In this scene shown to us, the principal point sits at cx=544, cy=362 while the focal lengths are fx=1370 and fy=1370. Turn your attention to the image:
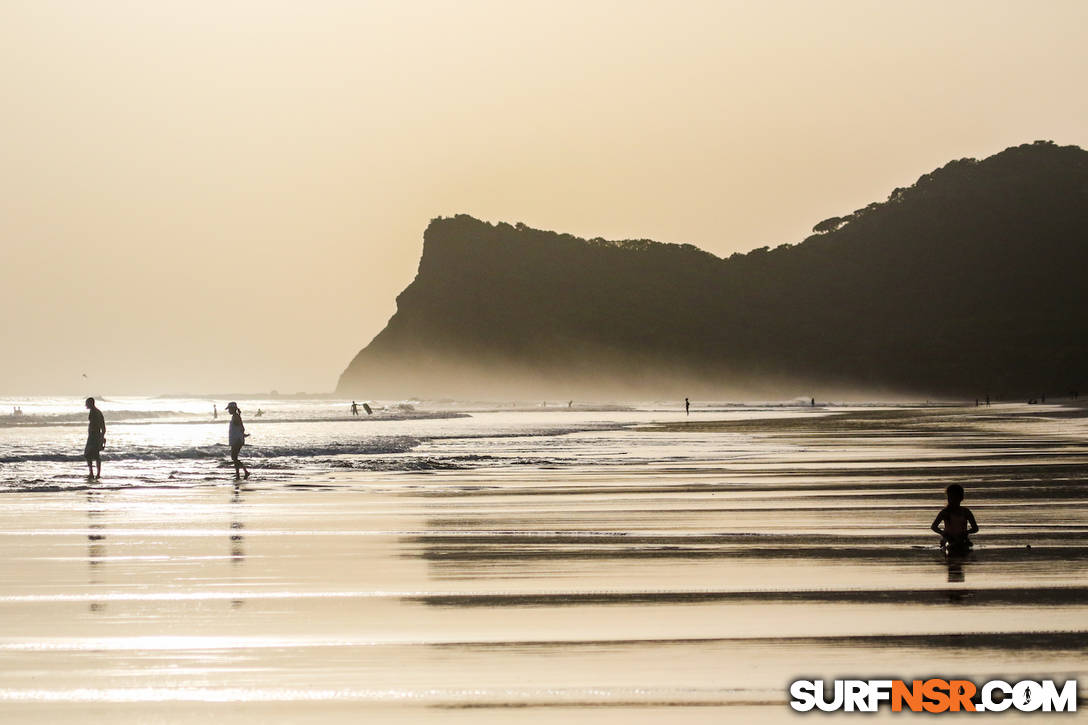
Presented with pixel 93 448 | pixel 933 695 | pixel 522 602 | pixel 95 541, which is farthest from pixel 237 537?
pixel 93 448

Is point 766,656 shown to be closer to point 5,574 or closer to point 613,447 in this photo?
point 5,574

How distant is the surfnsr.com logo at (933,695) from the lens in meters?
7.41

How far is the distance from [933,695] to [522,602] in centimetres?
396

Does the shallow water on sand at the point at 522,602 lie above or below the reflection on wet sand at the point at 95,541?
below

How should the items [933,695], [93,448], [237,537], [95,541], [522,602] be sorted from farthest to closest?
[93,448] → [237,537] → [95,541] → [522,602] → [933,695]

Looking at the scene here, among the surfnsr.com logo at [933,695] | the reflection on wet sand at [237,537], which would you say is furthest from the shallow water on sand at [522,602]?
the surfnsr.com logo at [933,695]

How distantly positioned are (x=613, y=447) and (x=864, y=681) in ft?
102

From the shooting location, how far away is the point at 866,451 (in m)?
34.4

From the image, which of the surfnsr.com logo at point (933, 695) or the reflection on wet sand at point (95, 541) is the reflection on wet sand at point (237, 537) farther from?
the surfnsr.com logo at point (933, 695)

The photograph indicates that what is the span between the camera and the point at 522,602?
10.8 meters

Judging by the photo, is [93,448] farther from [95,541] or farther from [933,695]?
[933,695]

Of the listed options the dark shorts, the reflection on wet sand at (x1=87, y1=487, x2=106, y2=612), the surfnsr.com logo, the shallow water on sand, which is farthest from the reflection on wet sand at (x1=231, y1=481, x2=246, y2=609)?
the dark shorts

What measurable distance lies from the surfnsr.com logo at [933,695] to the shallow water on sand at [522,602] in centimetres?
20

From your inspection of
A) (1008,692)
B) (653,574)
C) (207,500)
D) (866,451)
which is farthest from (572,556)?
(866,451)
